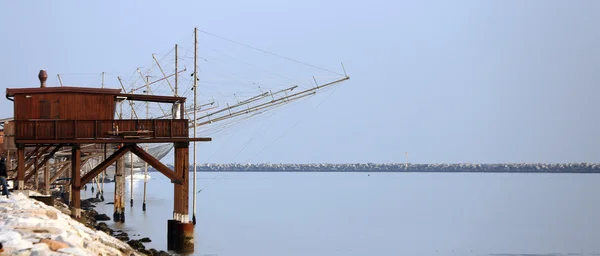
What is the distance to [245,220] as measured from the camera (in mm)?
82875

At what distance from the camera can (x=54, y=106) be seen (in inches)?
1587

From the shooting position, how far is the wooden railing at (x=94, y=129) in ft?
130

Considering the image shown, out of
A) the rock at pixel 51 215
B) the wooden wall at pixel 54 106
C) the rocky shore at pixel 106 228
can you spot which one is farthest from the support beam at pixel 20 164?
the rock at pixel 51 215

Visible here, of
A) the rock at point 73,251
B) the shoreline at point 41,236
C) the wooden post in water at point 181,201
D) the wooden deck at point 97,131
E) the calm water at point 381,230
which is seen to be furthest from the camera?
the calm water at point 381,230

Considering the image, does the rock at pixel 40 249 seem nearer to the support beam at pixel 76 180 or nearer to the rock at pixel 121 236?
the support beam at pixel 76 180

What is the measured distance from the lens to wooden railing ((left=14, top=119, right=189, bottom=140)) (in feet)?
130

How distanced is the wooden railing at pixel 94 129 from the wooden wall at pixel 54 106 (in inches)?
17.6

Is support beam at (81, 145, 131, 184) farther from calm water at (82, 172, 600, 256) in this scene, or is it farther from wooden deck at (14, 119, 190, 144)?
calm water at (82, 172, 600, 256)

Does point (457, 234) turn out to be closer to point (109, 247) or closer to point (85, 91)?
point (85, 91)

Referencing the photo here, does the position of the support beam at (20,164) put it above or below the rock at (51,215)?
above

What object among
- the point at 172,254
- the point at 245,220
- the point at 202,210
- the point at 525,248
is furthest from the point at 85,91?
the point at 202,210

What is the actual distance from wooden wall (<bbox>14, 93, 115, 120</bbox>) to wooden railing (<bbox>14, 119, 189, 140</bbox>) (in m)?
0.45

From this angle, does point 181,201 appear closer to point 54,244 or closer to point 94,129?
point 94,129

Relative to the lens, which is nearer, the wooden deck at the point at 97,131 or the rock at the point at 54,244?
the rock at the point at 54,244
